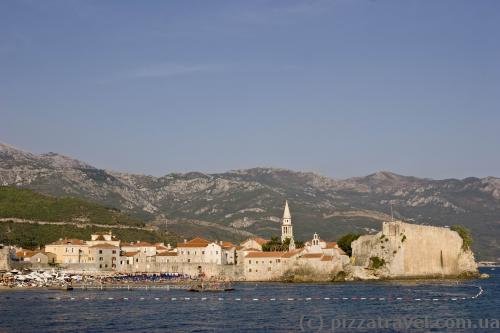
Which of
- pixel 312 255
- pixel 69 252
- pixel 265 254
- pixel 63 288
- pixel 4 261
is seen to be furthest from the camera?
pixel 69 252

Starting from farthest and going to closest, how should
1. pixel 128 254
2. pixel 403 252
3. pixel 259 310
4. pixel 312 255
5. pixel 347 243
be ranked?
pixel 347 243
pixel 128 254
pixel 403 252
pixel 312 255
pixel 259 310

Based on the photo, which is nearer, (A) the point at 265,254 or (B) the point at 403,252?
(B) the point at 403,252

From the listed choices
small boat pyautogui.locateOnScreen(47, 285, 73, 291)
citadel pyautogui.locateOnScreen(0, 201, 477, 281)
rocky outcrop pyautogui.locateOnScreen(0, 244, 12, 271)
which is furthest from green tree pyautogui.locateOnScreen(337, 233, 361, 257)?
rocky outcrop pyautogui.locateOnScreen(0, 244, 12, 271)

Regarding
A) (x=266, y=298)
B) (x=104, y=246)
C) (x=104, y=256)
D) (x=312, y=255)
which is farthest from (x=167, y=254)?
(x=266, y=298)

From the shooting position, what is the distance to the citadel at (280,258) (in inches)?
4085

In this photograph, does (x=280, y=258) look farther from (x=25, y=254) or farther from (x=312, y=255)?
(x=25, y=254)

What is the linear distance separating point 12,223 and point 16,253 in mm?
20295

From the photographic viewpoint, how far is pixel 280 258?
104 meters

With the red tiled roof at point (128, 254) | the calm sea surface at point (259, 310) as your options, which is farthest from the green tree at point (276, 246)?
the calm sea surface at point (259, 310)

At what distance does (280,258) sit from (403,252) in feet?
54.9

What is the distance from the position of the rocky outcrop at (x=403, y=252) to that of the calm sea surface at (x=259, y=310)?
15.0m

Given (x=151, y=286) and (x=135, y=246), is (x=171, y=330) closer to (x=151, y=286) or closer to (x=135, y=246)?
(x=151, y=286)

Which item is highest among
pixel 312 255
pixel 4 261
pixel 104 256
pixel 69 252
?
pixel 69 252

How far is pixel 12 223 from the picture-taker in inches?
5231
